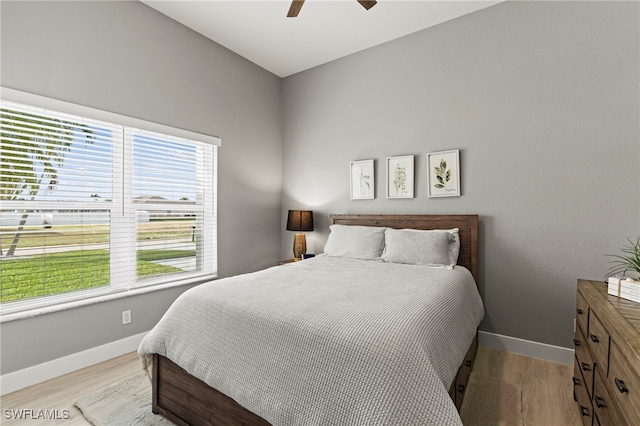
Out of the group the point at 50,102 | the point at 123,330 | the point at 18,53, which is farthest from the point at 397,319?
the point at 18,53

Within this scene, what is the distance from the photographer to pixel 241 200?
3656 millimetres

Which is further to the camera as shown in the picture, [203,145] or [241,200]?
[241,200]

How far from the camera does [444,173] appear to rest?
295cm

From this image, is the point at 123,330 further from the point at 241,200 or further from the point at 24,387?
the point at 241,200

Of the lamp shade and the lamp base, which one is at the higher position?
the lamp shade

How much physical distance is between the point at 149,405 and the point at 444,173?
2.93 metres

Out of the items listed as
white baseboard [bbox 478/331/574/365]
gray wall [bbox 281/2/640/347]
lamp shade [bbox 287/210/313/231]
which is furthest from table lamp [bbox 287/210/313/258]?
white baseboard [bbox 478/331/574/365]

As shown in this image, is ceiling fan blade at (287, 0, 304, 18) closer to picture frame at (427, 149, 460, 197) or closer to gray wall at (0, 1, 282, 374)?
gray wall at (0, 1, 282, 374)

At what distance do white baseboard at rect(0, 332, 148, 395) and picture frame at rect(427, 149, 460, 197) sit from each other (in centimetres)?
304

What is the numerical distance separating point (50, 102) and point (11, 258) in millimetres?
1108

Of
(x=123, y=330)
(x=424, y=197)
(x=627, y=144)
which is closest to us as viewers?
(x=627, y=144)

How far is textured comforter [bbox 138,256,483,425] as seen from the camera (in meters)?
1.08

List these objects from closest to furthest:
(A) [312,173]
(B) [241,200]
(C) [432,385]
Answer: (C) [432,385], (B) [241,200], (A) [312,173]

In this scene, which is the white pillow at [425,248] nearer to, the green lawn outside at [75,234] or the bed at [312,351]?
the bed at [312,351]
